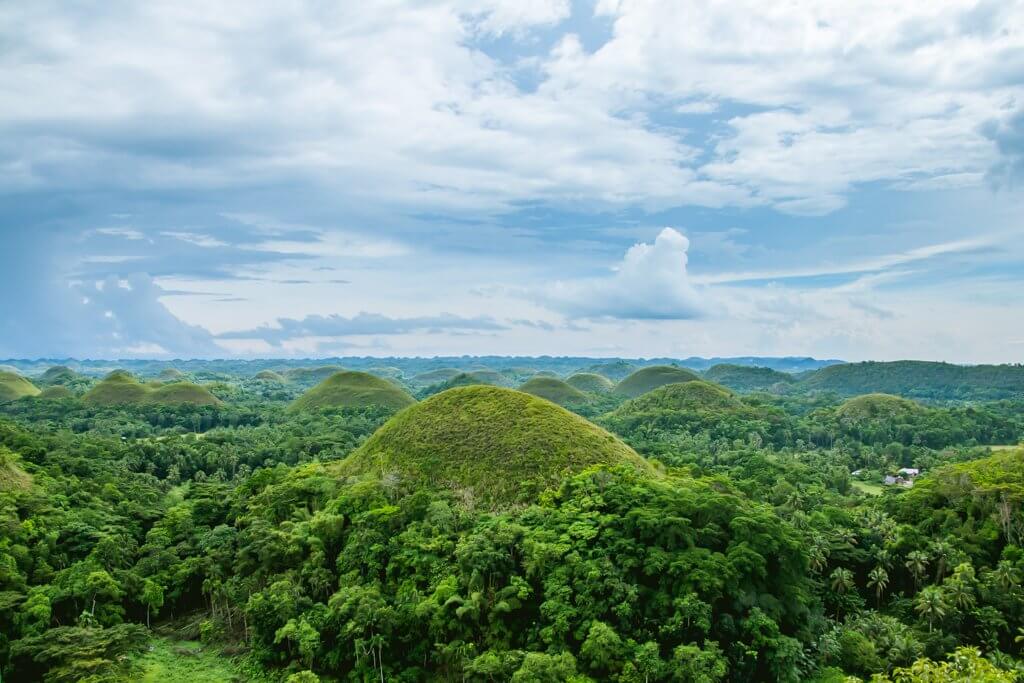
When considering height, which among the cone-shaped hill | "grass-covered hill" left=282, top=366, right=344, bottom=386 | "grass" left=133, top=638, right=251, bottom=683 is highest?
the cone-shaped hill

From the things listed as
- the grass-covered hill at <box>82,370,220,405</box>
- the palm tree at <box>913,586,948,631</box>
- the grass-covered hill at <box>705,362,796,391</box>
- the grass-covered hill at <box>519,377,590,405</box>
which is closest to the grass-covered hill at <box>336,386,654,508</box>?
the palm tree at <box>913,586,948,631</box>

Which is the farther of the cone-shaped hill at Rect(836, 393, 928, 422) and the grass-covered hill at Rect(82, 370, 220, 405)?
the grass-covered hill at Rect(82, 370, 220, 405)

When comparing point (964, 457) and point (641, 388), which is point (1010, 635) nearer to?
point (964, 457)

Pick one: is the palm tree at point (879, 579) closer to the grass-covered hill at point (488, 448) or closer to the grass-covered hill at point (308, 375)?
the grass-covered hill at point (488, 448)

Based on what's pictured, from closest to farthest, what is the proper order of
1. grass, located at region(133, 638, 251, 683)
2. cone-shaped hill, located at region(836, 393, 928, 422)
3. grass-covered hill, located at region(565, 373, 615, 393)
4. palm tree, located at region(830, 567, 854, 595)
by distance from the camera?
grass, located at region(133, 638, 251, 683), palm tree, located at region(830, 567, 854, 595), cone-shaped hill, located at region(836, 393, 928, 422), grass-covered hill, located at region(565, 373, 615, 393)

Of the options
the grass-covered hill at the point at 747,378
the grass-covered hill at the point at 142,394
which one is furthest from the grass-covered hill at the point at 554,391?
the grass-covered hill at the point at 747,378

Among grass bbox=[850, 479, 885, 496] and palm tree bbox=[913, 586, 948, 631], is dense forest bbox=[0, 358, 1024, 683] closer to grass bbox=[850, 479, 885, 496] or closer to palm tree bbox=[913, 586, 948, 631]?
palm tree bbox=[913, 586, 948, 631]

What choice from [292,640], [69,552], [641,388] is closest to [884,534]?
[292,640]
